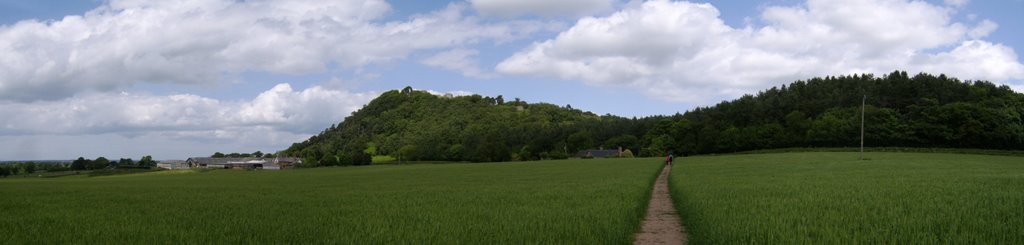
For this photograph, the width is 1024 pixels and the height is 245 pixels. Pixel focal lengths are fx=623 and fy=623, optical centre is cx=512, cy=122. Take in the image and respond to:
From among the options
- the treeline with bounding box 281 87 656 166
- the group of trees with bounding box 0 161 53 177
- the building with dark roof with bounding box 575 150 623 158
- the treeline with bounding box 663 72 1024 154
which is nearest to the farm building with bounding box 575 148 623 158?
the building with dark roof with bounding box 575 150 623 158

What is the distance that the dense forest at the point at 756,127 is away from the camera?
94.3m

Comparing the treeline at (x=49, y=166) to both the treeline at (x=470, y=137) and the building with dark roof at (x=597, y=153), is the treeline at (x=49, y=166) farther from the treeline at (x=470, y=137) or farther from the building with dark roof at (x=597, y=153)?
the building with dark roof at (x=597, y=153)

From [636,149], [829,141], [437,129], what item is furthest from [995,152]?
[437,129]

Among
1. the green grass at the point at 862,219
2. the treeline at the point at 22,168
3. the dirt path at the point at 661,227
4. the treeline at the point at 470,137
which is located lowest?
the dirt path at the point at 661,227

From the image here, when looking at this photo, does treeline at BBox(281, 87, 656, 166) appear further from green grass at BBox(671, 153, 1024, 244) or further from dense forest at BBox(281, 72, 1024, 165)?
green grass at BBox(671, 153, 1024, 244)

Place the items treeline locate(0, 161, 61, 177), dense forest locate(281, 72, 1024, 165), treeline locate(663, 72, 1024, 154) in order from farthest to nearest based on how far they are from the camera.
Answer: treeline locate(0, 161, 61, 177)
dense forest locate(281, 72, 1024, 165)
treeline locate(663, 72, 1024, 154)

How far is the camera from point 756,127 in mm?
121250

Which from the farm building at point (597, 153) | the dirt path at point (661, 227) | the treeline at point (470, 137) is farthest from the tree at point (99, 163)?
the dirt path at point (661, 227)

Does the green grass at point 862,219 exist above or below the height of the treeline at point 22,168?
below

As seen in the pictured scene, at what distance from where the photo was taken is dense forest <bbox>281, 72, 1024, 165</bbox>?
94312 millimetres

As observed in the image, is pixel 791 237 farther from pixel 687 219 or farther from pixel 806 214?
pixel 687 219

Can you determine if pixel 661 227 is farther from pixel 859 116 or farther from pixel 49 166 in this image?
pixel 49 166

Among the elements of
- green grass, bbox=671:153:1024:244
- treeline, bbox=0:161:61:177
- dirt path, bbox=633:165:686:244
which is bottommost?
dirt path, bbox=633:165:686:244

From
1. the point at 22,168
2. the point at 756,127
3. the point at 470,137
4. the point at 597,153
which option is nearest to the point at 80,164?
the point at 22,168
